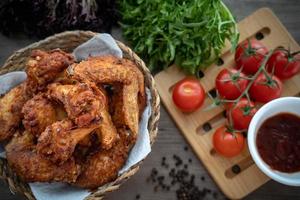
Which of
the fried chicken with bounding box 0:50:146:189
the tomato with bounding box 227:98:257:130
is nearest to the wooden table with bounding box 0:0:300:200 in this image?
the tomato with bounding box 227:98:257:130

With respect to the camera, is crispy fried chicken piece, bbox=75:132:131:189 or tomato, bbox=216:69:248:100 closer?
crispy fried chicken piece, bbox=75:132:131:189

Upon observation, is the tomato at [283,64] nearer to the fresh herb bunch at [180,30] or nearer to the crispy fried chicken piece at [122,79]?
the fresh herb bunch at [180,30]

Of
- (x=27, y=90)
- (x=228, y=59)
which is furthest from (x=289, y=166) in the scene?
(x=27, y=90)

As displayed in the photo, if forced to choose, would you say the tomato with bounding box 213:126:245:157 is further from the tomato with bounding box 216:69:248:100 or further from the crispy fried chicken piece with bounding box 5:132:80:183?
the crispy fried chicken piece with bounding box 5:132:80:183

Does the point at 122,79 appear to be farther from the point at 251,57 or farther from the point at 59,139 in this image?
the point at 251,57

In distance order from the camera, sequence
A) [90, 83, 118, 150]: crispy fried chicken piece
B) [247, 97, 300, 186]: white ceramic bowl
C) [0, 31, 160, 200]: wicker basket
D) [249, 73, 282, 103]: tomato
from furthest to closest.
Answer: [249, 73, 282, 103]: tomato < [247, 97, 300, 186]: white ceramic bowl < [0, 31, 160, 200]: wicker basket < [90, 83, 118, 150]: crispy fried chicken piece

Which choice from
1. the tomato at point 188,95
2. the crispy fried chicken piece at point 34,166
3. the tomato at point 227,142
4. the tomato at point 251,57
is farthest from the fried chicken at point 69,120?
the tomato at point 251,57
